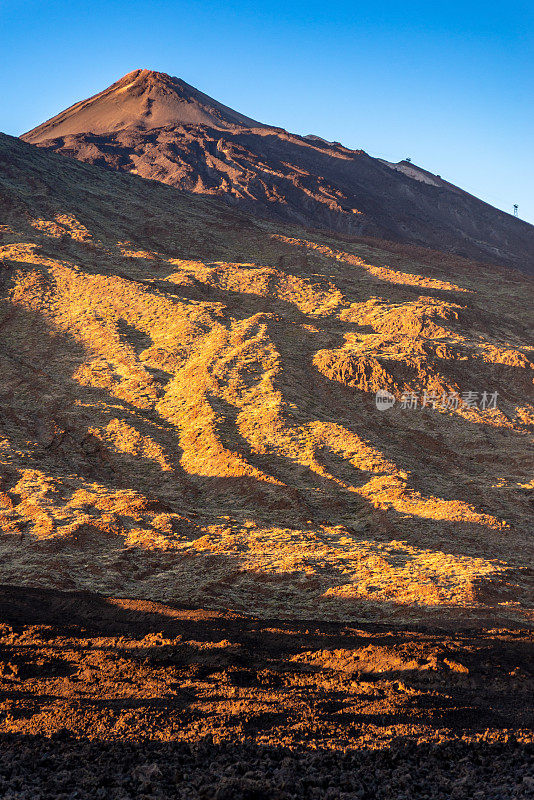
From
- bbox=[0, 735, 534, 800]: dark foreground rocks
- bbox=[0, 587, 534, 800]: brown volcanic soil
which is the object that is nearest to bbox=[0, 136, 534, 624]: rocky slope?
bbox=[0, 587, 534, 800]: brown volcanic soil

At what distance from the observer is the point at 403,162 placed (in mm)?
106750

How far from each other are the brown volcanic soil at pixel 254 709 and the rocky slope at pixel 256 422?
1.84m

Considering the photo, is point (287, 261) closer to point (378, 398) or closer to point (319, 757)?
point (378, 398)

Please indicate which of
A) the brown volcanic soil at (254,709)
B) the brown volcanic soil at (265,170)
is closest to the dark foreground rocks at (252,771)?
the brown volcanic soil at (254,709)

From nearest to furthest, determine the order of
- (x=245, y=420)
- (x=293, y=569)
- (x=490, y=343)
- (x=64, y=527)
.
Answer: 1. (x=293, y=569)
2. (x=64, y=527)
3. (x=245, y=420)
4. (x=490, y=343)

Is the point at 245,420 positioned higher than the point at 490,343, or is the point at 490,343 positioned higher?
the point at 490,343

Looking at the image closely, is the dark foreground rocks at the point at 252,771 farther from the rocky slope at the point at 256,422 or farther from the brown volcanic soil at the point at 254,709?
the rocky slope at the point at 256,422

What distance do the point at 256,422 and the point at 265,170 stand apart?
59.6 meters

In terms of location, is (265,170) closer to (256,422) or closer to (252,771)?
(256,422)

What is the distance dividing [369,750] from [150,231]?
40.2 meters

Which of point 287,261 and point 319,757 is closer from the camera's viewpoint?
point 319,757

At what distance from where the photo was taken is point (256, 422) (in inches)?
834

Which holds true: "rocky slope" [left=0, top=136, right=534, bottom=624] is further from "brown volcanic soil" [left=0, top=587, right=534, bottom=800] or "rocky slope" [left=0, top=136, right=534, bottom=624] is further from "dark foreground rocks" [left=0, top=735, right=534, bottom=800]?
"dark foreground rocks" [left=0, top=735, right=534, bottom=800]

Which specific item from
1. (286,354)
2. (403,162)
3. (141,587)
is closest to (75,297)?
(286,354)
